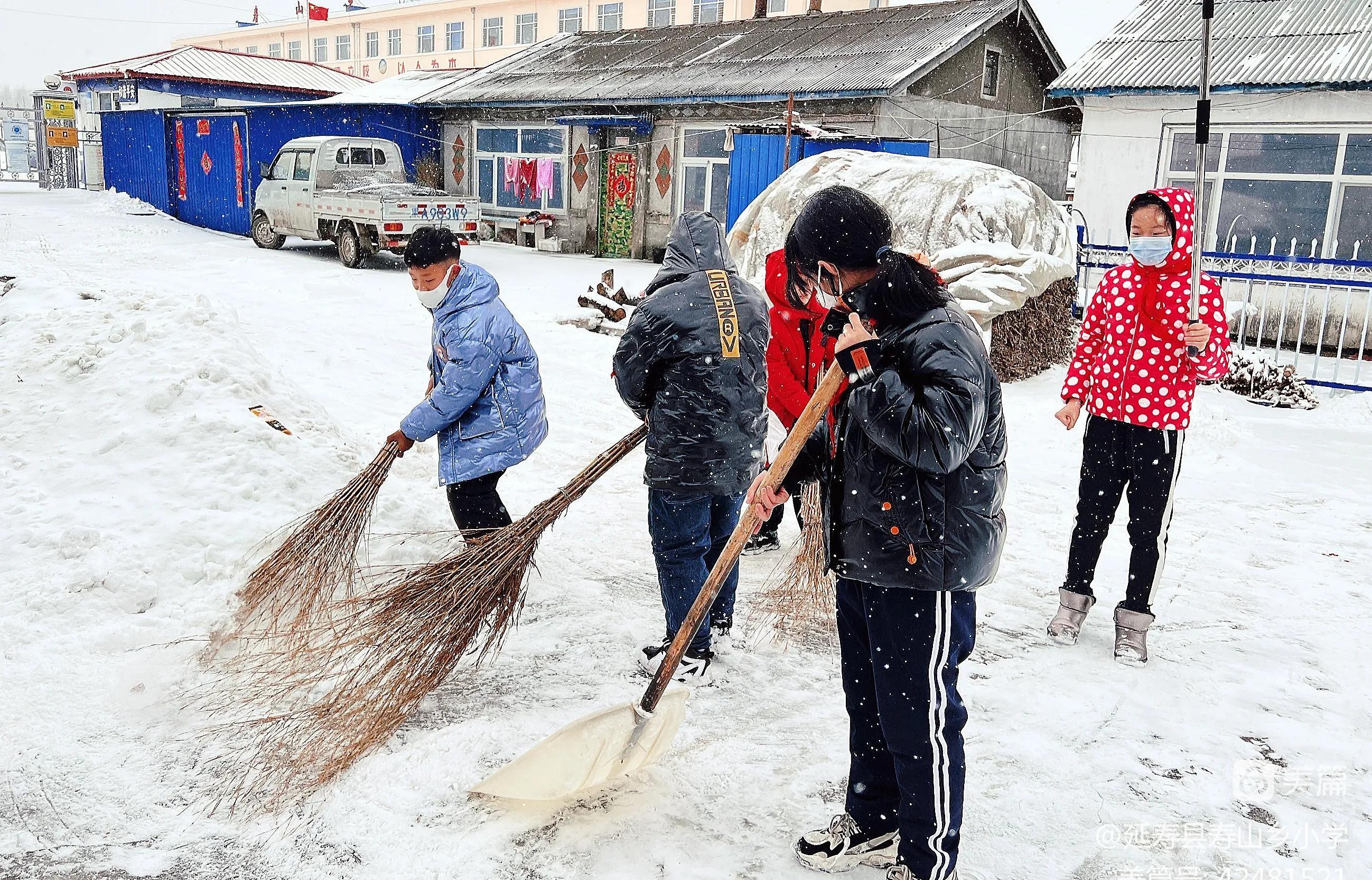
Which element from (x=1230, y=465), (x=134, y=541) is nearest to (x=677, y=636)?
(x=134, y=541)

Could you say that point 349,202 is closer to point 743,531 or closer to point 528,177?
point 528,177

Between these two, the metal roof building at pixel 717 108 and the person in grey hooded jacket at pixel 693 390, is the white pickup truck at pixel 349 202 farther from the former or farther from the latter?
the person in grey hooded jacket at pixel 693 390

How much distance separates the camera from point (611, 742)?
8.63 ft

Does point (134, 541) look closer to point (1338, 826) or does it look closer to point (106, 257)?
point (1338, 826)

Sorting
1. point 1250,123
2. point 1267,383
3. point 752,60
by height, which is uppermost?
point 752,60

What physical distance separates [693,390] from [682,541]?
53 cm

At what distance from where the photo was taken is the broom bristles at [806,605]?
12.6 ft

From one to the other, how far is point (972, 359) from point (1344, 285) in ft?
27.2

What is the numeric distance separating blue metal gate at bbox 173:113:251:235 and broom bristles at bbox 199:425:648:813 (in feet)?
61.3

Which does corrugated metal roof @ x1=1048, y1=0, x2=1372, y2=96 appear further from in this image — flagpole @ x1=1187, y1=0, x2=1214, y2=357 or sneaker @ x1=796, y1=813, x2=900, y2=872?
sneaker @ x1=796, y1=813, x2=900, y2=872

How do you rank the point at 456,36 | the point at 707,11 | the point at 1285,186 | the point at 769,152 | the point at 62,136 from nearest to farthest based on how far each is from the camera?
the point at 1285,186, the point at 769,152, the point at 62,136, the point at 707,11, the point at 456,36

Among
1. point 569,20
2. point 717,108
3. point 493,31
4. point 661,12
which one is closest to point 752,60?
point 717,108

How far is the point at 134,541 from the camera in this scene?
384 centimetres

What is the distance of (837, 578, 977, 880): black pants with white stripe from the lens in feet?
7.10
